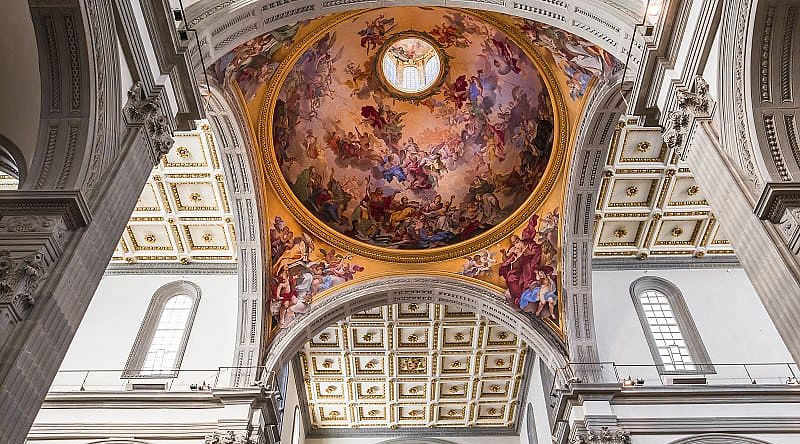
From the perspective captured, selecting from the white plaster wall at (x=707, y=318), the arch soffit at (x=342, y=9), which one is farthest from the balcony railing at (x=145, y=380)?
the white plaster wall at (x=707, y=318)

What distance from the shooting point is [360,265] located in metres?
17.8

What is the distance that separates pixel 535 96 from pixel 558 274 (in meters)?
4.50

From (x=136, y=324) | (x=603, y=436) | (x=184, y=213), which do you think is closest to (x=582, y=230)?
(x=603, y=436)

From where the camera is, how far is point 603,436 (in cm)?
1452

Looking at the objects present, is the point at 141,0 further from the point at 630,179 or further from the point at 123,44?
the point at 630,179

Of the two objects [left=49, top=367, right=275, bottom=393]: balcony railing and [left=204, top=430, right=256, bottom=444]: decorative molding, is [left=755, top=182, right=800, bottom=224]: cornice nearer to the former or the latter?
[left=204, top=430, right=256, bottom=444]: decorative molding

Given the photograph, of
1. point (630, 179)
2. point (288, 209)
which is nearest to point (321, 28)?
point (288, 209)

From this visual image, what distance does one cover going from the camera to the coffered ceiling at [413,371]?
2069cm

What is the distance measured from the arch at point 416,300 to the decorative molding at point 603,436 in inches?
81.5

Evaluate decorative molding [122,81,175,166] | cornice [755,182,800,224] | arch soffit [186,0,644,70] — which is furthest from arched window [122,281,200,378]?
cornice [755,182,800,224]

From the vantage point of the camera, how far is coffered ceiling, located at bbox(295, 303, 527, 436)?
20688mm

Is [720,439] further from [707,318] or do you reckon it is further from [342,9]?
[342,9]

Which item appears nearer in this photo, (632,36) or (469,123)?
(632,36)

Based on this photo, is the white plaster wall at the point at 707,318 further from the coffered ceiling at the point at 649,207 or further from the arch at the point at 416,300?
the arch at the point at 416,300
